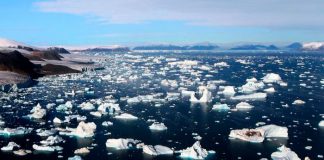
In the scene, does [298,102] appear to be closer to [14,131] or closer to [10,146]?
[14,131]

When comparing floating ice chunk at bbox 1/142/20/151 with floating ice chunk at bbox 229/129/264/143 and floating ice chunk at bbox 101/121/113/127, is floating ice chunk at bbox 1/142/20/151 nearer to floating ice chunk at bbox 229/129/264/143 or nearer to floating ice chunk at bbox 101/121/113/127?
floating ice chunk at bbox 101/121/113/127

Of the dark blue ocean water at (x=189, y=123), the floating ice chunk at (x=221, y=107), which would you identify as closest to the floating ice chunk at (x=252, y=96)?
the dark blue ocean water at (x=189, y=123)

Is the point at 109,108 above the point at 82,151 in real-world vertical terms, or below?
below

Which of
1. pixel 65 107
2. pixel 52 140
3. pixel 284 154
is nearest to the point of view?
pixel 284 154

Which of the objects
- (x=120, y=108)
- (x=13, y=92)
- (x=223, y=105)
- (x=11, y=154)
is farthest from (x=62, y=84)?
(x=11, y=154)

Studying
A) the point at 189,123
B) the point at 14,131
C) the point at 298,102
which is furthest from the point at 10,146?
the point at 298,102

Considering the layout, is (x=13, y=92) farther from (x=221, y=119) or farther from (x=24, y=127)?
(x=221, y=119)

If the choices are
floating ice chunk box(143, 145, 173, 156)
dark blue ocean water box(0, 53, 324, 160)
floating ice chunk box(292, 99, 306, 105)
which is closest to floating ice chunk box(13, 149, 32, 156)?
dark blue ocean water box(0, 53, 324, 160)
